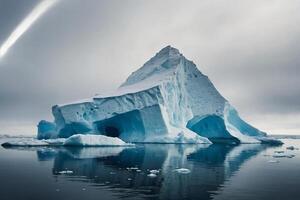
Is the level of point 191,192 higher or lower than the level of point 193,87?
lower

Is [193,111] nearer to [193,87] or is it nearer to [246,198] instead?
[193,87]

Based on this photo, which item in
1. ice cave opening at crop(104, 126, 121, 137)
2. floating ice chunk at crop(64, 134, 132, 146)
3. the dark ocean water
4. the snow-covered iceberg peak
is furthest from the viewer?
the snow-covered iceberg peak

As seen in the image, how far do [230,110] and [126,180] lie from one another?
39084 millimetres

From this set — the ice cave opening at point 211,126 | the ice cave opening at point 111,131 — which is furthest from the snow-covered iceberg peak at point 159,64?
the ice cave opening at point 211,126

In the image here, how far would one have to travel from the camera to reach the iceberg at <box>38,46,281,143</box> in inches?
1597

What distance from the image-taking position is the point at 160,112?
1590 inches

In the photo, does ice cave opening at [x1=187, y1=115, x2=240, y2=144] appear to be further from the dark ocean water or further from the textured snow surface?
the dark ocean water

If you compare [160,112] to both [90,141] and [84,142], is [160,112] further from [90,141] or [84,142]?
[84,142]

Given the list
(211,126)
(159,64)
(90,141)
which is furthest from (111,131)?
(90,141)

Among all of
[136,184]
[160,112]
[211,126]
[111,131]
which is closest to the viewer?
[136,184]

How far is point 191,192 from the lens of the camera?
11.4 metres

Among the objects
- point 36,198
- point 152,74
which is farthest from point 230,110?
point 36,198

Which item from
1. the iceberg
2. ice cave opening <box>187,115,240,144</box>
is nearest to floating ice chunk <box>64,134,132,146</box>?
the iceberg

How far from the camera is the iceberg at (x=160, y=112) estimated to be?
40562 millimetres
